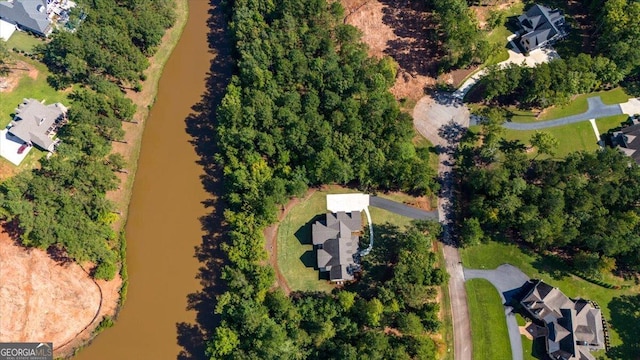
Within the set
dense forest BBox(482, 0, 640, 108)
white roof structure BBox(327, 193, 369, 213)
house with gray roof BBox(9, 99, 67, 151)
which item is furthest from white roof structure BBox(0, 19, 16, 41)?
dense forest BBox(482, 0, 640, 108)

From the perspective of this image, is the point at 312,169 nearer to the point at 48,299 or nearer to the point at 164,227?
the point at 164,227

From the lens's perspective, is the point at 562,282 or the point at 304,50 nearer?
the point at 562,282

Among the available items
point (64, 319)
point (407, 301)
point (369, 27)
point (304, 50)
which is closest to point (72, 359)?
point (64, 319)

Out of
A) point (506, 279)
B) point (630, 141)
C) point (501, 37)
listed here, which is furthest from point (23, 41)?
point (630, 141)

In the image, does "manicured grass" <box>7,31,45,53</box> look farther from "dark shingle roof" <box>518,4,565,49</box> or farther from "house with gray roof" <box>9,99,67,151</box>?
"dark shingle roof" <box>518,4,565,49</box>

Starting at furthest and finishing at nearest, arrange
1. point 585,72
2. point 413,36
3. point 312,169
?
point 413,36 < point 585,72 < point 312,169

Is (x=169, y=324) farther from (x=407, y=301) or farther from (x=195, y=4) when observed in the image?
(x=195, y=4)
